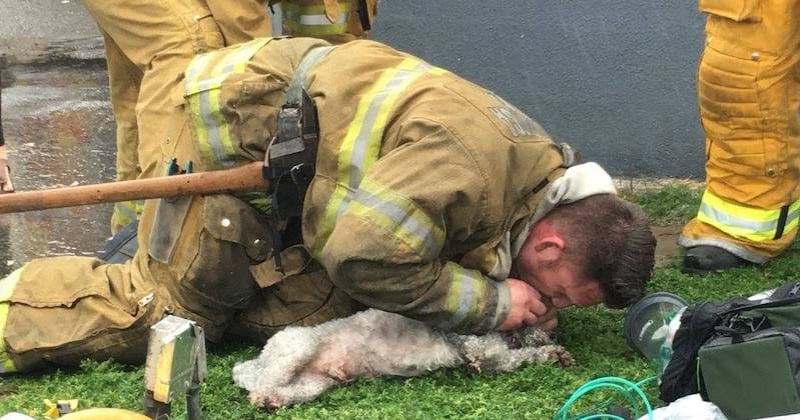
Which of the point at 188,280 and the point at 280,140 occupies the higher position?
the point at 280,140

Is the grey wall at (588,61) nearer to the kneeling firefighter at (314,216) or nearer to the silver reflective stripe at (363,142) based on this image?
the kneeling firefighter at (314,216)

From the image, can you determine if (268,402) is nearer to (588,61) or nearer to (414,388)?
(414,388)

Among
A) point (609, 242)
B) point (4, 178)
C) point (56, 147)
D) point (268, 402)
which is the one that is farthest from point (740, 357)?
point (56, 147)

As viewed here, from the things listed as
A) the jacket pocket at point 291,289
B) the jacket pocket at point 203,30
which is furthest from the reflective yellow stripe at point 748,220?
the jacket pocket at point 203,30

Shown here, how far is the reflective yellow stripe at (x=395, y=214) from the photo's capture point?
2631 mm

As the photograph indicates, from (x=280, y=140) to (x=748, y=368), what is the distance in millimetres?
1341

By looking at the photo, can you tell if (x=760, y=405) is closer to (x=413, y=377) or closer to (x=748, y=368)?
(x=748, y=368)

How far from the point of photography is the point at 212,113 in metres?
2.97

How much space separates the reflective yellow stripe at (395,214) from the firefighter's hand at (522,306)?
0.42m

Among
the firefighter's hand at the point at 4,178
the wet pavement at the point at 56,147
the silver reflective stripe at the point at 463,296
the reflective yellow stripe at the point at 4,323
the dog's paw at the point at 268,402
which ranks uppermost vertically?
the silver reflective stripe at the point at 463,296

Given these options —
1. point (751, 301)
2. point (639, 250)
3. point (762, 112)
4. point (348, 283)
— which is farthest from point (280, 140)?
point (762, 112)

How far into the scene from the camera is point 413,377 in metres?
2.97

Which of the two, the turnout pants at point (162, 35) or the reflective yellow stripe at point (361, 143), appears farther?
the turnout pants at point (162, 35)

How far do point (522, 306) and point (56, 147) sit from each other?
12.1 ft
